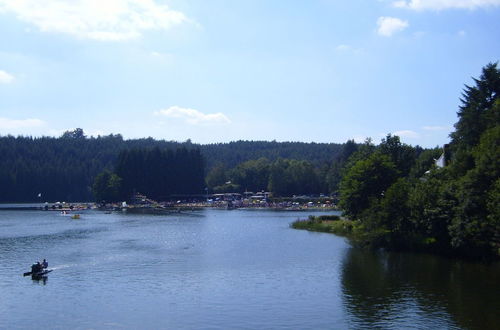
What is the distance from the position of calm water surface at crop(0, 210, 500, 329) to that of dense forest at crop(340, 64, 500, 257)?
3.02 metres

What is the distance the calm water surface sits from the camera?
123 feet

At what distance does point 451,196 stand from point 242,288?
2540 cm

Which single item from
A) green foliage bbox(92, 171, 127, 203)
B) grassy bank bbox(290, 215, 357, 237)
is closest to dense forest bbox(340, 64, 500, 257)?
grassy bank bbox(290, 215, 357, 237)

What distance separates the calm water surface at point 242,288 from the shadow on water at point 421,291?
0.07m

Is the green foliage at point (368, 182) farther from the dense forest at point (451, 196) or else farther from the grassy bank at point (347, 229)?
the grassy bank at point (347, 229)

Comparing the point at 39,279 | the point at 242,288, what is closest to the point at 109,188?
the point at 39,279

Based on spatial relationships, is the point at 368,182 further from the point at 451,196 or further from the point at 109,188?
the point at 109,188

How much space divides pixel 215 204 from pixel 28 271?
435 feet

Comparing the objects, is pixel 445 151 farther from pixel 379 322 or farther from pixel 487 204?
pixel 379 322

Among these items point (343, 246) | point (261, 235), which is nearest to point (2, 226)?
point (261, 235)

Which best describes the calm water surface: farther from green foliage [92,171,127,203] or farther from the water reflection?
green foliage [92,171,127,203]

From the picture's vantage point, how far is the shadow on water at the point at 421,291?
3745 centimetres

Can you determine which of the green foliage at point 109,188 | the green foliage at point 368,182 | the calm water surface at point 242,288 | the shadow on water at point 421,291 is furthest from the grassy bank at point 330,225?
the green foliage at point 109,188

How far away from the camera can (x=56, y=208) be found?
181375 millimetres
